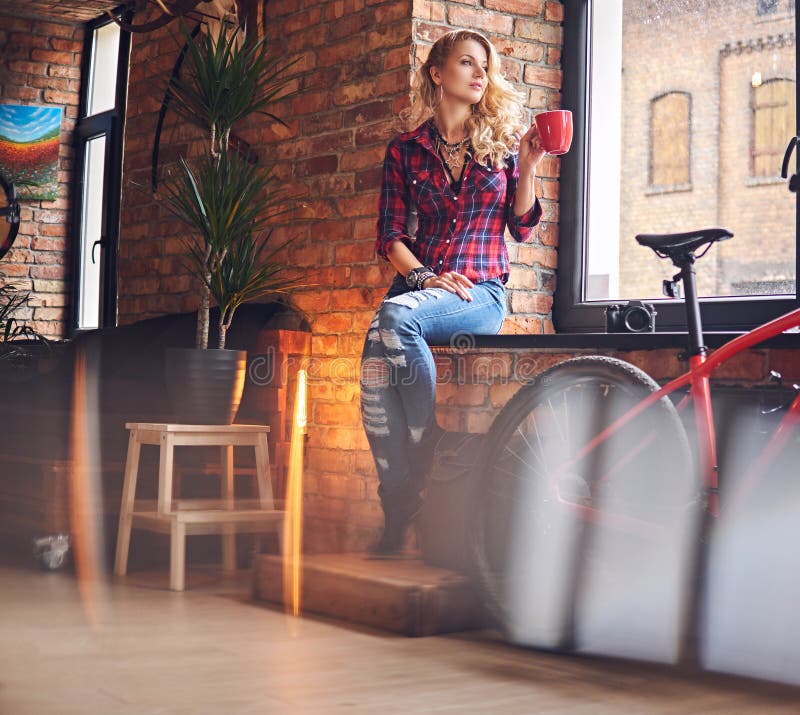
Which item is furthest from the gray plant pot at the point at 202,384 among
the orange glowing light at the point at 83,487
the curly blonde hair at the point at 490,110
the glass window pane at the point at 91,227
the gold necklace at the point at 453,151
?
the glass window pane at the point at 91,227

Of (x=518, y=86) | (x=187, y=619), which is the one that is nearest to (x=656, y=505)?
(x=187, y=619)

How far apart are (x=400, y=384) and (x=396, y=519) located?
358 millimetres

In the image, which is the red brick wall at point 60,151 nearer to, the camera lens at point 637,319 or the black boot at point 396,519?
the black boot at point 396,519

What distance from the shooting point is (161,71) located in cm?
471

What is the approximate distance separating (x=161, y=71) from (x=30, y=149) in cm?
148

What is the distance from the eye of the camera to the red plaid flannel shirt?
3012mm

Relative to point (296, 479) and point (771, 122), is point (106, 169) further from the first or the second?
point (771, 122)

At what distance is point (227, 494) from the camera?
3484 millimetres

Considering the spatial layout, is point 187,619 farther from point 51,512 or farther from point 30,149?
point 30,149

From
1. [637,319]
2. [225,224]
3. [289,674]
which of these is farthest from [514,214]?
[289,674]

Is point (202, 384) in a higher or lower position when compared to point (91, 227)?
lower

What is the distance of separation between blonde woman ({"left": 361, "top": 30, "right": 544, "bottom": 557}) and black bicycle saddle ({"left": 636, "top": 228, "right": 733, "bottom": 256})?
536 millimetres

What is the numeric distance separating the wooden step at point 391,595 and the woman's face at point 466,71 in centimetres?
126

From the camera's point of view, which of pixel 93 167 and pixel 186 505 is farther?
pixel 93 167
